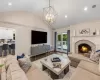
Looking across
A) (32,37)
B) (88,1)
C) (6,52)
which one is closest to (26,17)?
(32,37)

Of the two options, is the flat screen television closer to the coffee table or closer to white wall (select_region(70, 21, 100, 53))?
white wall (select_region(70, 21, 100, 53))

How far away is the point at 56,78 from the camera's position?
259 centimetres

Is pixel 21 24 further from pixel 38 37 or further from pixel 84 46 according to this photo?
pixel 84 46

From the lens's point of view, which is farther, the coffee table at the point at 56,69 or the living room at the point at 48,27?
the living room at the point at 48,27

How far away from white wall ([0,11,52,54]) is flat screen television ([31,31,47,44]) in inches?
→ 11.5

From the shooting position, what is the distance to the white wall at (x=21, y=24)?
4562 mm

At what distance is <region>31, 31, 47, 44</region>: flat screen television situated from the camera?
5.76 metres

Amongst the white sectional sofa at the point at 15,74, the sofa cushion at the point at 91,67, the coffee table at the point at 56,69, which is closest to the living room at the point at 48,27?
the coffee table at the point at 56,69

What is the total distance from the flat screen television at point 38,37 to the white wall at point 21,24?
11.5 inches

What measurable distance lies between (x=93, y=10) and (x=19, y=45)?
488 cm

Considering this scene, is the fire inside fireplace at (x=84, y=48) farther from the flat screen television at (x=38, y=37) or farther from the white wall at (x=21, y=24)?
the white wall at (x=21, y=24)

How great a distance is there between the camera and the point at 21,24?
16.9 ft

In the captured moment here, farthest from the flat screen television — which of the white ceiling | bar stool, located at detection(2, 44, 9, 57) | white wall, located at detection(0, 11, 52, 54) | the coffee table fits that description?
the coffee table

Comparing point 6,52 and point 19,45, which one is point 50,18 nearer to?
point 19,45
